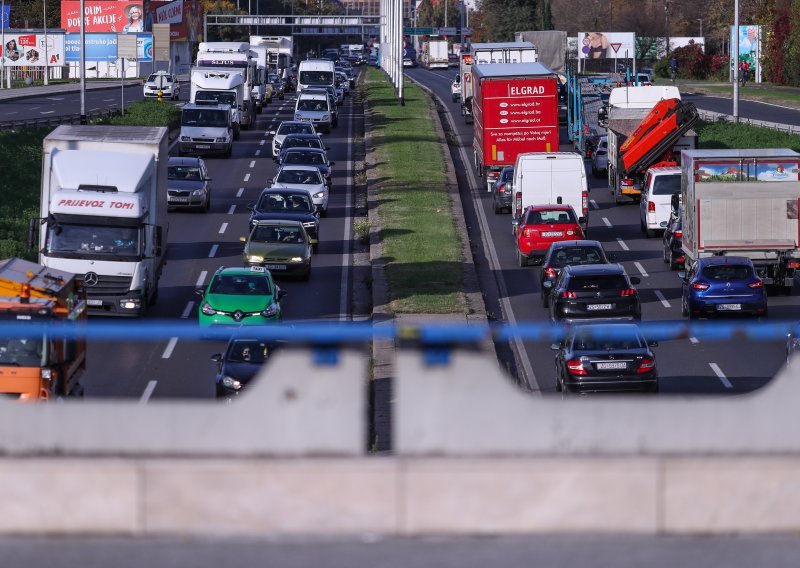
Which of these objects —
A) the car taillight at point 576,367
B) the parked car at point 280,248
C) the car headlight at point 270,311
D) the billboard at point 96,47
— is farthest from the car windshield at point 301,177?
the billboard at point 96,47

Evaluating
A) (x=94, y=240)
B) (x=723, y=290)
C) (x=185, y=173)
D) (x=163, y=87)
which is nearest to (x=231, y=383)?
(x=94, y=240)

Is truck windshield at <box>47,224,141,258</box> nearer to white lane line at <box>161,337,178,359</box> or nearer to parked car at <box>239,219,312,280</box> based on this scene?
white lane line at <box>161,337,178,359</box>

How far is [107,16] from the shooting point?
142 meters

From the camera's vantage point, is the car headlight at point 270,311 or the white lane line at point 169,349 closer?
the white lane line at point 169,349

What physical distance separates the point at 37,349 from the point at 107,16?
130 m

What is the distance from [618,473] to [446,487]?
997 mm

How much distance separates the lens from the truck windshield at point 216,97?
63.4m

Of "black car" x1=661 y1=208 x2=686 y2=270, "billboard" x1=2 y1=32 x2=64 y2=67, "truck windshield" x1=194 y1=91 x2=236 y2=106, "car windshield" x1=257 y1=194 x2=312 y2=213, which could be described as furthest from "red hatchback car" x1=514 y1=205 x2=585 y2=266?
"billboard" x1=2 y1=32 x2=64 y2=67

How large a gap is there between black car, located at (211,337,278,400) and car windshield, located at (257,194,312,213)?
653 inches

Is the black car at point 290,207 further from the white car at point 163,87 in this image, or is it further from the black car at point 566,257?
the white car at point 163,87

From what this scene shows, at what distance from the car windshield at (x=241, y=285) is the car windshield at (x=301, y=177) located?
54.9 ft

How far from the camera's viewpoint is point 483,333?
8289mm

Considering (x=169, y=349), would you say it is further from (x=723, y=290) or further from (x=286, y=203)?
(x=286, y=203)

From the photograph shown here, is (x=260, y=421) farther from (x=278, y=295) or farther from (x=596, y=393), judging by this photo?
(x=278, y=295)
